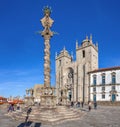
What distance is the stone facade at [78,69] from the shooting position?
50938 millimetres

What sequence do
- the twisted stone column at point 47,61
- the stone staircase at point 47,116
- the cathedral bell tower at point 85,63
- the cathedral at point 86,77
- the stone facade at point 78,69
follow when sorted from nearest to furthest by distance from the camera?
1. the stone staircase at point 47,116
2. the twisted stone column at point 47,61
3. the cathedral at point 86,77
4. the cathedral bell tower at point 85,63
5. the stone facade at point 78,69

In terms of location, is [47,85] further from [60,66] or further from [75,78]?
[60,66]

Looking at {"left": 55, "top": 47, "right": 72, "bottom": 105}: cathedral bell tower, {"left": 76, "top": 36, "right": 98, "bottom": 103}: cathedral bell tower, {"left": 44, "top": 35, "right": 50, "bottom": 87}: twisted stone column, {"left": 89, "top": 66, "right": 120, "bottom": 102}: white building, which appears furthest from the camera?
{"left": 55, "top": 47, "right": 72, "bottom": 105}: cathedral bell tower

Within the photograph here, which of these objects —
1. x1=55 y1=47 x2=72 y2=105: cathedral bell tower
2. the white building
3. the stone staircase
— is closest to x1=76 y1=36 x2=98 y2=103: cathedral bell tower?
the white building

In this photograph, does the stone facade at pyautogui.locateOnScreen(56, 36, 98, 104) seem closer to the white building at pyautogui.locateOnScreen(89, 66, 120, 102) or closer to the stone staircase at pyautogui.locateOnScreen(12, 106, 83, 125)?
the white building at pyautogui.locateOnScreen(89, 66, 120, 102)

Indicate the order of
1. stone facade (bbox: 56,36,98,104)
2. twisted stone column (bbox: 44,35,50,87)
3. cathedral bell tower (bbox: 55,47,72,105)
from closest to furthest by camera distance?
twisted stone column (bbox: 44,35,50,87) < stone facade (bbox: 56,36,98,104) < cathedral bell tower (bbox: 55,47,72,105)

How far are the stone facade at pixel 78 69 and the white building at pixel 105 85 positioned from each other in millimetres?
2314

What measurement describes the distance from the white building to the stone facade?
7.59 ft

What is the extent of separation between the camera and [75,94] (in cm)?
5272

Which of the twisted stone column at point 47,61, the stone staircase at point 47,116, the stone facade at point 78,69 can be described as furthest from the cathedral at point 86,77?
the stone staircase at point 47,116

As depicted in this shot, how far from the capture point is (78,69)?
174 ft

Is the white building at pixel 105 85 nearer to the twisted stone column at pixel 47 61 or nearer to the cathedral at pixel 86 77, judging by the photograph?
the cathedral at pixel 86 77

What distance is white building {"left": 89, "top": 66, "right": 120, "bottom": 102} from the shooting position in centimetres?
4297

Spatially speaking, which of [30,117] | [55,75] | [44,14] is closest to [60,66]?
[55,75]
